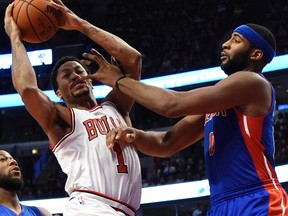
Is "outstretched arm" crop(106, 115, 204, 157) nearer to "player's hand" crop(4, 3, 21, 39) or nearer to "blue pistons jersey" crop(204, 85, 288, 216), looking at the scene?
"blue pistons jersey" crop(204, 85, 288, 216)

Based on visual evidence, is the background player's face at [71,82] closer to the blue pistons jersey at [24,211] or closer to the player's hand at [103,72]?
the player's hand at [103,72]

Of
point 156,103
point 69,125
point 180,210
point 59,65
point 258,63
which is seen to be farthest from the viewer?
point 180,210

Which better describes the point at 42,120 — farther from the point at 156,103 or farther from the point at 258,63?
the point at 258,63

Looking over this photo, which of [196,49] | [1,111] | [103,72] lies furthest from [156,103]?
[1,111]

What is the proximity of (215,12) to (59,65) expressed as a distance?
18410 millimetres

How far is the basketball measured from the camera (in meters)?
3.72

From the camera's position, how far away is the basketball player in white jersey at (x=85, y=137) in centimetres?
351

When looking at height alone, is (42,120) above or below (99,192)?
above

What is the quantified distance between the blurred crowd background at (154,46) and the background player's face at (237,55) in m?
13.8

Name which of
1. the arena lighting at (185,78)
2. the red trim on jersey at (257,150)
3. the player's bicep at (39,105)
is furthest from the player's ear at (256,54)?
the arena lighting at (185,78)

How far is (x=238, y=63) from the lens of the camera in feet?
11.1

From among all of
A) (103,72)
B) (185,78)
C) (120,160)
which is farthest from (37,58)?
(103,72)

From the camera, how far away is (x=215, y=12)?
21.7m

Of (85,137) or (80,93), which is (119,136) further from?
(80,93)
